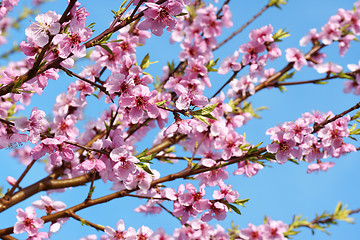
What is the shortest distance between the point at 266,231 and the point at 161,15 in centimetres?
345

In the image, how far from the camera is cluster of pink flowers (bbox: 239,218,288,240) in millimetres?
4508

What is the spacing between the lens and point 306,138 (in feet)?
10.3

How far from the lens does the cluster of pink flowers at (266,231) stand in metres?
4.51

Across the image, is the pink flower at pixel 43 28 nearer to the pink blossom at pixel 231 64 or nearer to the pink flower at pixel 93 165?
the pink flower at pixel 93 165

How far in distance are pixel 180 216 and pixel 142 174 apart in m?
0.57

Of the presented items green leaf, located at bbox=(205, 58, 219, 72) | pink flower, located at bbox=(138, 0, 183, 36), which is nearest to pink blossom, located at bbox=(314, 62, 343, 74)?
green leaf, located at bbox=(205, 58, 219, 72)

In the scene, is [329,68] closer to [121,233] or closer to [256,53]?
[256,53]

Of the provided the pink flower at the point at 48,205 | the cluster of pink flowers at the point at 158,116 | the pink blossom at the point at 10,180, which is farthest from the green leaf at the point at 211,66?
the pink blossom at the point at 10,180

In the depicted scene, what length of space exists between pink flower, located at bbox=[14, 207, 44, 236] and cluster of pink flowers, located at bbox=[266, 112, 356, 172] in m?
2.28

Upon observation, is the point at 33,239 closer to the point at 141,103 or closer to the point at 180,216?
the point at 180,216

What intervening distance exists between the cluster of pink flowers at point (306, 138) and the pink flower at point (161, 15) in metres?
1.41

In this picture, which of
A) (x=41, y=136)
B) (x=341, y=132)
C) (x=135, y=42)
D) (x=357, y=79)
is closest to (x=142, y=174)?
(x=41, y=136)

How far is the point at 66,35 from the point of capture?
86.0 inches

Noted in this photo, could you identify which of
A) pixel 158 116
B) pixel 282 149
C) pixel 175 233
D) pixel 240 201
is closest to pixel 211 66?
pixel 158 116
